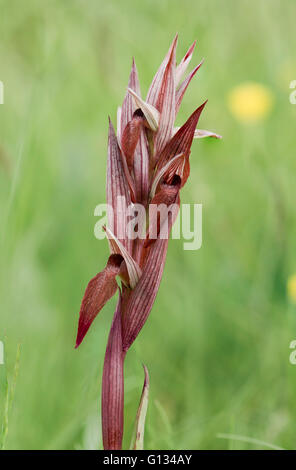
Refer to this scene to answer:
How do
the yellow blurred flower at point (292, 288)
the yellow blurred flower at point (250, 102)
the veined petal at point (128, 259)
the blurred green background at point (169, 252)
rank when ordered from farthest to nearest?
1. the yellow blurred flower at point (250, 102)
2. the yellow blurred flower at point (292, 288)
3. the blurred green background at point (169, 252)
4. the veined petal at point (128, 259)

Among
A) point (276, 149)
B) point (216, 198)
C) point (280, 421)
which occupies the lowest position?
point (280, 421)

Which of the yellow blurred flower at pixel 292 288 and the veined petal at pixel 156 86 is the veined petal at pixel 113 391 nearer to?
the veined petal at pixel 156 86

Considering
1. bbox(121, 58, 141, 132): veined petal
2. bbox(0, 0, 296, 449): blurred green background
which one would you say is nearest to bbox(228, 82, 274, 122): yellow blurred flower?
bbox(0, 0, 296, 449): blurred green background

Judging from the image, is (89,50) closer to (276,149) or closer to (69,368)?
(276,149)

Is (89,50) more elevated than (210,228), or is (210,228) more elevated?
(89,50)

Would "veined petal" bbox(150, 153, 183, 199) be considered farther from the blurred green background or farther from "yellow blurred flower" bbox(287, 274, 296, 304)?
"yellow blurred flower" bbox(287, 274, 296, 304)

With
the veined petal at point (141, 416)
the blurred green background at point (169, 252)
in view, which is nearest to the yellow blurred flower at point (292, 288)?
the blurred green background at point (169, 252)
